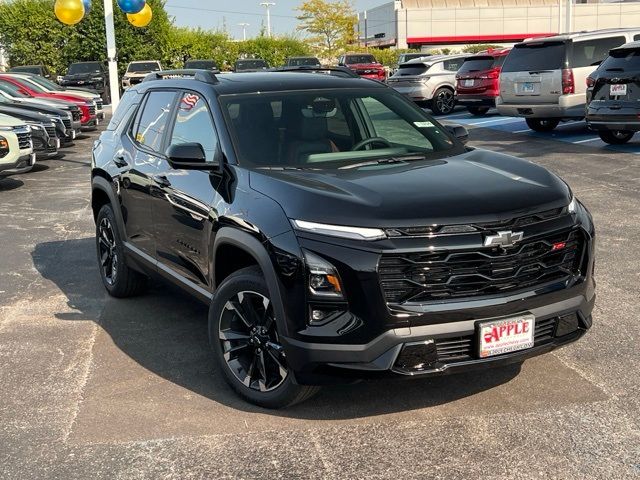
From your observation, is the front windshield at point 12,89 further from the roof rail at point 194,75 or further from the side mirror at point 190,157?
the side mirror at point 190,157

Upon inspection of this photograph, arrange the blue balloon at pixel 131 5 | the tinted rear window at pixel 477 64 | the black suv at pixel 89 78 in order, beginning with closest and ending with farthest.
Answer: the blue balloon at pixel 131 5
the tinted rear window at pixel 477 64
the black suv at pixel 89 78

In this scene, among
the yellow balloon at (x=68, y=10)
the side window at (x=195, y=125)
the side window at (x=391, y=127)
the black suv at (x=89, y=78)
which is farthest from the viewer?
the black suv at (x=89, y=78)

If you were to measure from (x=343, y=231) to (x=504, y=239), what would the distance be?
0.77m

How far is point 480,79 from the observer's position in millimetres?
22250

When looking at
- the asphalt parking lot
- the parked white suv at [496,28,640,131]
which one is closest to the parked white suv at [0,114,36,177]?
the asphalt parking lot

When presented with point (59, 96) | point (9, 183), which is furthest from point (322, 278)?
point (59, 96)

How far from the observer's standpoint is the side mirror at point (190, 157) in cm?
482

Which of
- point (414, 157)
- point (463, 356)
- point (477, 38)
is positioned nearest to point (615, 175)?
point (414, 157)

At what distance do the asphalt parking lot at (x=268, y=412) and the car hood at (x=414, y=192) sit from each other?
1.06 metres

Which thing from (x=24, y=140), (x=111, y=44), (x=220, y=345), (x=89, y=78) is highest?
(x=111, y=44)

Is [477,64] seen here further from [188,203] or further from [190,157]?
[190,157]

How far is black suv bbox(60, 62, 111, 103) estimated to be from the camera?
34.8 m

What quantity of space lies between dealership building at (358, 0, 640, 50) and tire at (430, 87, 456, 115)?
51416 millimetres

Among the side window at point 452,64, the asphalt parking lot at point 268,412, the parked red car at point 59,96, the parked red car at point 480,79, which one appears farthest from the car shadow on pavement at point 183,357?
the side window at point 452,64
